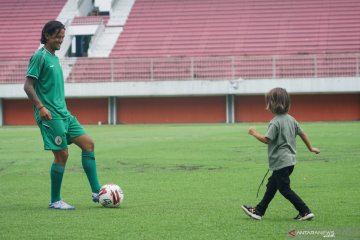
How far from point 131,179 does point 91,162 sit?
10.9 ft

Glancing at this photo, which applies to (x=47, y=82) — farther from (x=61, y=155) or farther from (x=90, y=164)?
(x=90, y=164)

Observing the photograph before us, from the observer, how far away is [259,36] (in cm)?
4119

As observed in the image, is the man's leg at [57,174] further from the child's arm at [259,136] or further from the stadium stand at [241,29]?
the stadium stand at [241,29]

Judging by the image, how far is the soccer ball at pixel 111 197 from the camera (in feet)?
30.2

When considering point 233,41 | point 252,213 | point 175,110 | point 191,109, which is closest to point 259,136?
point 252,213

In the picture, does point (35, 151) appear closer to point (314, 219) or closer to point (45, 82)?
point (45, 82)

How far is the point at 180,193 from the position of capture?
10.7 meters

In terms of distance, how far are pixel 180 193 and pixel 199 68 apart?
27.9m

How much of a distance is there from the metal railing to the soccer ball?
28.3 meters

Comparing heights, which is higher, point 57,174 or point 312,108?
point 57,174

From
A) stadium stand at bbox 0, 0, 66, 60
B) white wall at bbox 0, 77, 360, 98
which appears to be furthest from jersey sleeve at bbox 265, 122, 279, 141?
stadium stand at bbox 0, 0, 66, 60

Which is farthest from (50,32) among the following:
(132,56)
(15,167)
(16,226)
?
(132,56)

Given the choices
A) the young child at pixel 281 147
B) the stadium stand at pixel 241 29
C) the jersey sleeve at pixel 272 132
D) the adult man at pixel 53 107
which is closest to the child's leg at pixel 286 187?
the young child at pixel 281 147

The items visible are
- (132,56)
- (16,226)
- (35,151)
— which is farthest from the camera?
(132,56)
